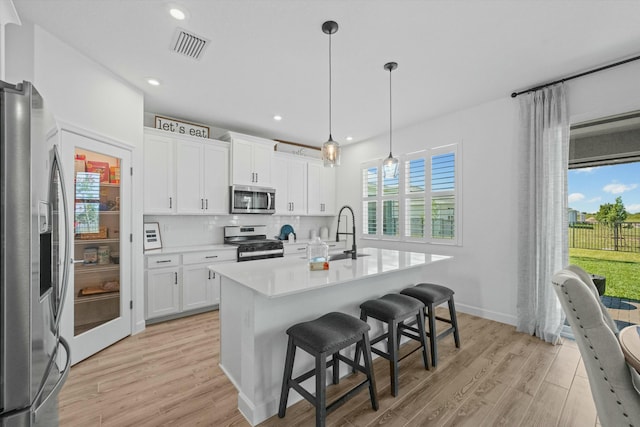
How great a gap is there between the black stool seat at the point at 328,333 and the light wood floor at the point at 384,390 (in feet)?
1.89

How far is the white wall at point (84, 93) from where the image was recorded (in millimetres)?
2117

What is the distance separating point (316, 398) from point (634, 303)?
487cm

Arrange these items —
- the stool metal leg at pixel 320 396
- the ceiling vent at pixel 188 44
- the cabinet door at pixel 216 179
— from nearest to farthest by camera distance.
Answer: the stool metal leg at pixel 320 396 < the ceiling vent at pixel 188 44 < the cabinet door at pixel 216 179

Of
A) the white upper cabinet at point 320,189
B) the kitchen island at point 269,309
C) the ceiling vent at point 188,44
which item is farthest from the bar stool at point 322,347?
the white upper cabinet at point 320,189

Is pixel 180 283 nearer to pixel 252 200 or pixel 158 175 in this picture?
pixel 158 175

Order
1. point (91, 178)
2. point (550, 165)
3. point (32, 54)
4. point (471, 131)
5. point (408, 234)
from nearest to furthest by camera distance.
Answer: point (32, 54) → point (91, 178) → point (550, 165) → point (471, 131) → point (408, 234)

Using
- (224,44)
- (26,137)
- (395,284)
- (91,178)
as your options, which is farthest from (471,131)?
(91,178)

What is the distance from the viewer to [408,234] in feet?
14.6

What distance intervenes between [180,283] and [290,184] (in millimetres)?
2449

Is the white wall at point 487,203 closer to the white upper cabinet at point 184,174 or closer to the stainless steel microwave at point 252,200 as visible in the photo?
the stainless steel microwave at point 252,200

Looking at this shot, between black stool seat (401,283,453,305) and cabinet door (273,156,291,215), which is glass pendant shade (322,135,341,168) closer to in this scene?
black stool seat (401,283,453,305)

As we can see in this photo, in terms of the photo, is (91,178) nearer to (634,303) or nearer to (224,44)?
(224,44)

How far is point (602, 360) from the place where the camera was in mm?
1156

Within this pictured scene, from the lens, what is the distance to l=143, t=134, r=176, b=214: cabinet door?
3.54 metres
